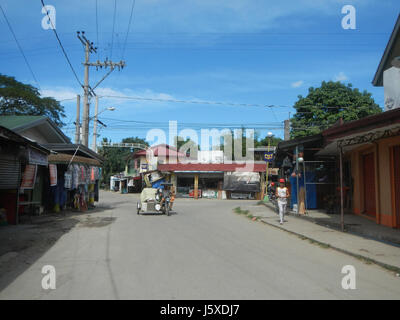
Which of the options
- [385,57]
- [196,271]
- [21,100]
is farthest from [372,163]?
[21,100]

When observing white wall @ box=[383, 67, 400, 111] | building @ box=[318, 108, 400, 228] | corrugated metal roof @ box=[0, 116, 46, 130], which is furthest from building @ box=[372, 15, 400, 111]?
corrugated metal roof @ box=[0, 116, 46, 130]

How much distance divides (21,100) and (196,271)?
30944 millimetres

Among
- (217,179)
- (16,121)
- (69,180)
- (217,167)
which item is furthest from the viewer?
(217,179)

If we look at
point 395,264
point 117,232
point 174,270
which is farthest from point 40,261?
point 395,264

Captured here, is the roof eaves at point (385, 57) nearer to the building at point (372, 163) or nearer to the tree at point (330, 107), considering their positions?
the building at point (372, 163)

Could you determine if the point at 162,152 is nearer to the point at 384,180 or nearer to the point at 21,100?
the point at 21,100

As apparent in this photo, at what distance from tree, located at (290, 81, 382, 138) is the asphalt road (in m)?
23.3

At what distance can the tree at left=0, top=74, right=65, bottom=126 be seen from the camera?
98.8ft

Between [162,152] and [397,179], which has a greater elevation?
[162,152]

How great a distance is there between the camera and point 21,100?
31.1m

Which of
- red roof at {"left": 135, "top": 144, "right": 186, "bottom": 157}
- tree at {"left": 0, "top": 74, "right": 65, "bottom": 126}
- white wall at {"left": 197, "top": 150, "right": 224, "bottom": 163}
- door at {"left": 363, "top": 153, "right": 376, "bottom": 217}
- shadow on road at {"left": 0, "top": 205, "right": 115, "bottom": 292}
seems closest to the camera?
shadow on road at {"left": 0, "top": 205, "right": 115, "bottom": 292}

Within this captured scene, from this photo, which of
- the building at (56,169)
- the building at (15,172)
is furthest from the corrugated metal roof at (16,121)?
the building at (15,172)

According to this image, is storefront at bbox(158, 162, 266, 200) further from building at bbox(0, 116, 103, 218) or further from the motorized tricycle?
the motorized tricycle
